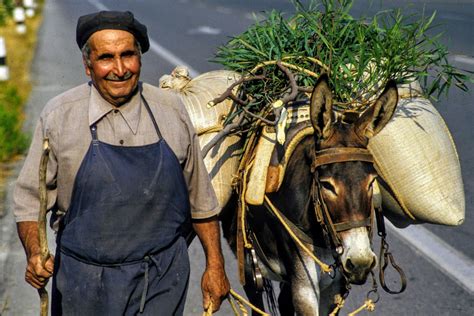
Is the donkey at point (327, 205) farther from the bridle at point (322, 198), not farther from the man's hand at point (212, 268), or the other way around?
the man's hand at point (212, 268)

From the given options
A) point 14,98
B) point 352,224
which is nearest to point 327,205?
point 352,224

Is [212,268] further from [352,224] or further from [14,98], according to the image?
[14,98]

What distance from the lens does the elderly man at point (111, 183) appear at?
3891 mm

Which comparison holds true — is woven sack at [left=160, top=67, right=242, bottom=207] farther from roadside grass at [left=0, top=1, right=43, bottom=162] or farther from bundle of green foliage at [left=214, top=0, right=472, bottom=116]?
roadside grass at [left=0, top=1, right=43, bottom=162]

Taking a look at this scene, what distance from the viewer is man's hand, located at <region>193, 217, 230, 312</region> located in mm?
4242

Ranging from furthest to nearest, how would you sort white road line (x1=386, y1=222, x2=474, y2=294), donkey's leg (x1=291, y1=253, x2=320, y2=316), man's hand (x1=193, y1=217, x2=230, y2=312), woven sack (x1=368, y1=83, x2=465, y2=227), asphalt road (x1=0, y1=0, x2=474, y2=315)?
white road line (x1=386, y1=222, x2=474, y2=294), asphalt road (x1=0, y1=0, x2=474, y2=315), woven sack (x1=368, y1=83, x2=465, y2=227), donkey's leg (x1=291, y1=253, x2=320, y2=316), man's hand (x1=193, y1=217, x2=230, y2=312)

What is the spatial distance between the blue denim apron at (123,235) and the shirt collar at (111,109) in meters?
0.05

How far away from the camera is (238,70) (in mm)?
5891

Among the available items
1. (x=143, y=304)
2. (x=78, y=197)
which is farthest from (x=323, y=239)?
(x=78, y=197)

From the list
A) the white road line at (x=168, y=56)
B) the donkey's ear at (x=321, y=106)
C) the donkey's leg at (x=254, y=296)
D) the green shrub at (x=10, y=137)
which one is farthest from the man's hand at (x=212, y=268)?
the white road line at (x=168, y=56)

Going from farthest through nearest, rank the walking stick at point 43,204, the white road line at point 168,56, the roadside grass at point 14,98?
the white road line at point 168,56
the roadside grass at point 14,98
the walking stick at point 43,204

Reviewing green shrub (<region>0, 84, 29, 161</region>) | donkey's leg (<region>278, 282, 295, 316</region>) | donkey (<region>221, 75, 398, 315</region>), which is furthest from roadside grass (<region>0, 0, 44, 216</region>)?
donkey (<region>221, 75, 398, 315</region>)

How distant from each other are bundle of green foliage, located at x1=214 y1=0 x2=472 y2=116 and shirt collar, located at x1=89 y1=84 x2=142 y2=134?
4.38ft

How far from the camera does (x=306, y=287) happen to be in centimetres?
513
